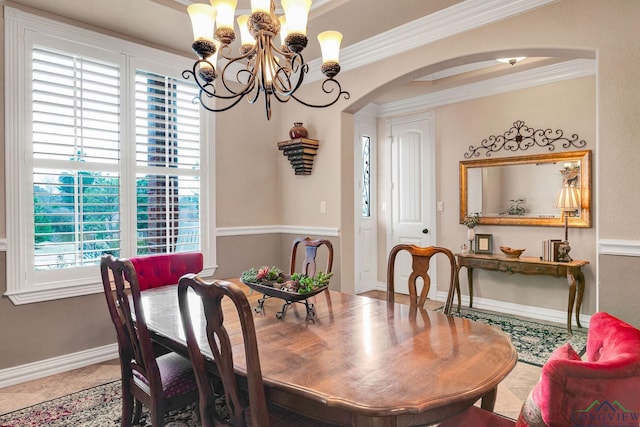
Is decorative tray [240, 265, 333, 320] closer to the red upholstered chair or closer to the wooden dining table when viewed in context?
the wooden dining table

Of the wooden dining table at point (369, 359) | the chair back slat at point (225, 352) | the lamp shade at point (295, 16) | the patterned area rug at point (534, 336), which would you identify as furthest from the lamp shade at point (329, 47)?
the patterned area rug at point (534, 336)

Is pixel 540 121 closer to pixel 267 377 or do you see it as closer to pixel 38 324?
pixel 267 377

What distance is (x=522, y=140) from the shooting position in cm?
426

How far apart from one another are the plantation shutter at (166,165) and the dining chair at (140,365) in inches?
61.6

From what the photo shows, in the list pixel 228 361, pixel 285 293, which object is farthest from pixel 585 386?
pixel 285 293

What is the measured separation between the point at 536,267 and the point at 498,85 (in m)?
2.07

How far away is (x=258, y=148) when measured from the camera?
4.21 metres

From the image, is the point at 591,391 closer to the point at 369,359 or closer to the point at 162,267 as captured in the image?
the point at 369,359

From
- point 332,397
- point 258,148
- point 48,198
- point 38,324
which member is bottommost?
point 38,324

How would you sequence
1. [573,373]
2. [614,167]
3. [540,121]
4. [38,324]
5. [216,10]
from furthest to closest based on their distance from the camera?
[540,121], [38,324], [614,167], [216,10], [573,373]

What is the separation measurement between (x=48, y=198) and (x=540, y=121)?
4.65 meters

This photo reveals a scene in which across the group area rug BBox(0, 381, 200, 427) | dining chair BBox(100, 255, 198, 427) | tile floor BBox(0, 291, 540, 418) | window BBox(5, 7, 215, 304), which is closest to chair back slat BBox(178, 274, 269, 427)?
dining chair BBox(100, 255, 198, 427)

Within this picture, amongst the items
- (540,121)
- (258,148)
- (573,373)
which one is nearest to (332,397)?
(573,373)

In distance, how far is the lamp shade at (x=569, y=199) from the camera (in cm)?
380
